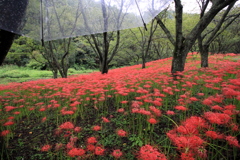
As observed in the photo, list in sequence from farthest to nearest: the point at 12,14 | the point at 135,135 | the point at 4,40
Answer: the point at 135,135 < the point at 4,40 < the point at 12,14

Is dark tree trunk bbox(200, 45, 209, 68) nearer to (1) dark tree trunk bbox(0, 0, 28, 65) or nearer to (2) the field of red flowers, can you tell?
(2) the field of red flowers

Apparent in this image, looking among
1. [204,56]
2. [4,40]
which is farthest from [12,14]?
[204,56]

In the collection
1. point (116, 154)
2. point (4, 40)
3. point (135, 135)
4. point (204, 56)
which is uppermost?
point (4, 40)

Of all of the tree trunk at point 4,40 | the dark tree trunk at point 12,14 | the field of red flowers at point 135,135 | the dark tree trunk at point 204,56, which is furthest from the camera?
the dark tree trunk at point 204,56

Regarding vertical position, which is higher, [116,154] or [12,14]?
[12,14]

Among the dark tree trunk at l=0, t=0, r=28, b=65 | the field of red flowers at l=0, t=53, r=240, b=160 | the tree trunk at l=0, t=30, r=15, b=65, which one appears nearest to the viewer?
the dark tree trunk at l=0, t=0, r=28, b=65

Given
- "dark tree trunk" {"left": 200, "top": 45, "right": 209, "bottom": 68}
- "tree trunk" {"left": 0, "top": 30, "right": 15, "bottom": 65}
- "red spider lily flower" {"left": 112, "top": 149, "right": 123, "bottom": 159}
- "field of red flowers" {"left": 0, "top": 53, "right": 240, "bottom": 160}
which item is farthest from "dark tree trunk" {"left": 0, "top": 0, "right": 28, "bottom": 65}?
"dark tree trunk" {"left": 200, "top": 45, "right": 209, "bottom": 68}

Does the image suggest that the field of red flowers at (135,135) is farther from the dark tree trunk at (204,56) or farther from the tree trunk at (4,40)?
the dark tree trunk at (204,56)

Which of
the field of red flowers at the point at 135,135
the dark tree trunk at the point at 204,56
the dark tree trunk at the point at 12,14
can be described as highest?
the dark tree trunk at the point at 12,14

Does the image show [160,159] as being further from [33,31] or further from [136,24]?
[136,24]

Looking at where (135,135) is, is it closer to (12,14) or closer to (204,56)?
(12,14)

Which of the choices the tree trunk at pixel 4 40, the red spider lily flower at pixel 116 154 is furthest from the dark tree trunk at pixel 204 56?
the tree trunk at pixel 4 40

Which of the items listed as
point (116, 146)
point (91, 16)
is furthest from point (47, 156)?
point (91, 16)

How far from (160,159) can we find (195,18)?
13.9 meters
